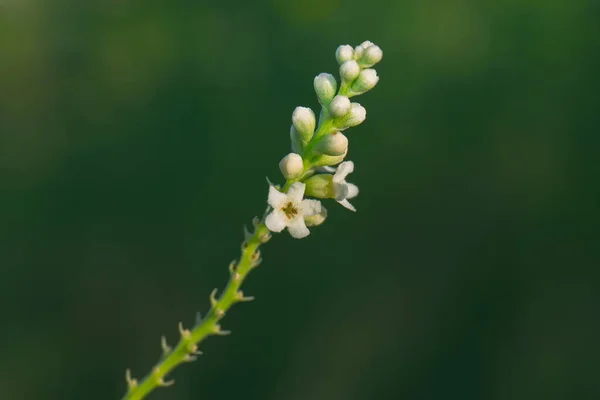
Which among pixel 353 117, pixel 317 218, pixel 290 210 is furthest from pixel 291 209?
pixel 353 117

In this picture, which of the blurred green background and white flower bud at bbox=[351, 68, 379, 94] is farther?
the blurred green background

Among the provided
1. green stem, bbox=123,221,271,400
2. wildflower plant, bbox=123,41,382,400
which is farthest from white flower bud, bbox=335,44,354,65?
green stem, bbox=123,221,271,400

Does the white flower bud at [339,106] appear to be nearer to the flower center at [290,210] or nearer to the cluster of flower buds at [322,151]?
the cluster of flower buds at [322,151]

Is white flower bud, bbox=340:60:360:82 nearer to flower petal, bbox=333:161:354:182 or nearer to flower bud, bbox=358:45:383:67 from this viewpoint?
flower bud, bbox=358:45:383:67

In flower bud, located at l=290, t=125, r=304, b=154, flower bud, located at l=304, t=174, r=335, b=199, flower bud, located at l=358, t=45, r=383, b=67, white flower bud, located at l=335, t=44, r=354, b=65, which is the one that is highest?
white flower bud, located at l=335, t=44, r=354, b=65

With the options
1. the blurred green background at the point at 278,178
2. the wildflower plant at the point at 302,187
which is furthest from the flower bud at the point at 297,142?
the blurred green background at the point at 278,178

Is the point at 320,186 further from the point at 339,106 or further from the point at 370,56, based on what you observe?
the point at 370,56
